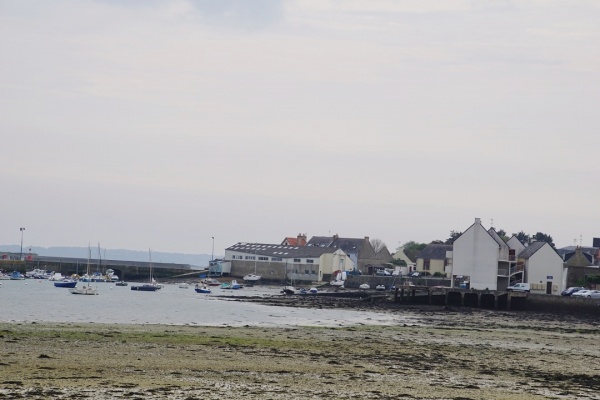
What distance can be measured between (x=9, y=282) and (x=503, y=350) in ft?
334

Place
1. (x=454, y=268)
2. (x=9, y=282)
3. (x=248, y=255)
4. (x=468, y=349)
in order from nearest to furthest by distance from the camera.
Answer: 1. (x=468, y=349)
2. (x=454, y=268)
3. (x=9, y=282)
4. (x=248, y=255)

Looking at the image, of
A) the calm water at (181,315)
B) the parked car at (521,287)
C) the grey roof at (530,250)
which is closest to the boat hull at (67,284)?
the calm water at (181,315)

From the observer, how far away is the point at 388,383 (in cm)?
2492

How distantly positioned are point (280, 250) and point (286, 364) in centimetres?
11964

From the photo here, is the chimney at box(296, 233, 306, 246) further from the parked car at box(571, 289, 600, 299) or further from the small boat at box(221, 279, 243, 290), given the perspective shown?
the parked car at box(571, 289, 600, 299)

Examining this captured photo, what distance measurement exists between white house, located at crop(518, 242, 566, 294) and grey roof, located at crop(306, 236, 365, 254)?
53.7m

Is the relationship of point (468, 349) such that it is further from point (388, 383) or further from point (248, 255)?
point (248, 255)

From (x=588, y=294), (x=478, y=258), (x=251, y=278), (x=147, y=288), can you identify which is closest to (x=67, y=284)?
(x=147, y=288)

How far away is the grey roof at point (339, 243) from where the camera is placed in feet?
502

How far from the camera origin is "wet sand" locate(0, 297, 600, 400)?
75.0 feet

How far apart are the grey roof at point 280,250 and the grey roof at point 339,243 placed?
7.17 metres

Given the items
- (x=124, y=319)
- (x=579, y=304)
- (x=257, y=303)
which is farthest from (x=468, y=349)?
(x=257, y=303)

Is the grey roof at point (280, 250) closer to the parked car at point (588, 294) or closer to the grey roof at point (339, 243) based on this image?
the grey roof at point (339, 243)

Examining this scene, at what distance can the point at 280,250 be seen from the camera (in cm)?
14825
